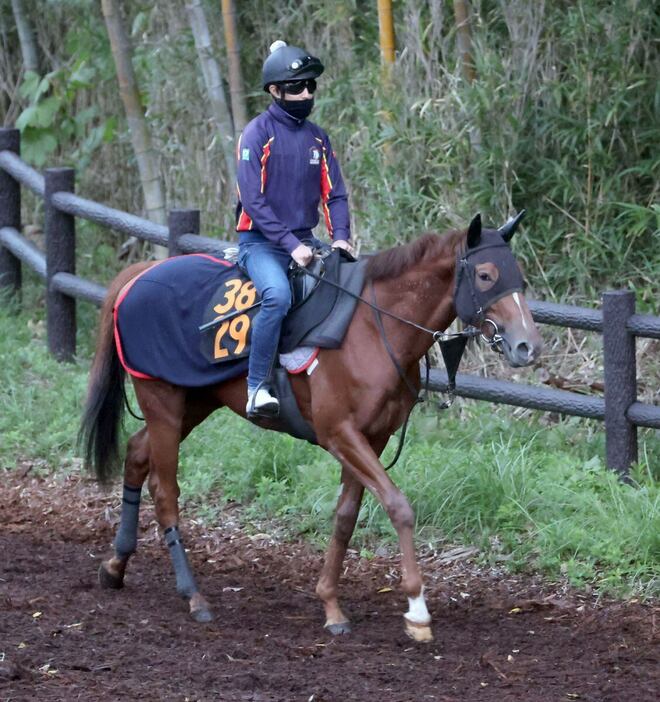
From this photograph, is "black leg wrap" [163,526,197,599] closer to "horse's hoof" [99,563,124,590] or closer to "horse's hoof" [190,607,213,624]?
"horse's hoof" [190,607,213,624]

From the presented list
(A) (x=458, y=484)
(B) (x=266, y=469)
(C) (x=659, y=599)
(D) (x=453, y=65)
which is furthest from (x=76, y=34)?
(C) (x=659, y=599)

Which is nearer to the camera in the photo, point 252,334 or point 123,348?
point 252,334

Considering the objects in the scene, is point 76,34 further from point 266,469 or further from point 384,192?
point 266,469

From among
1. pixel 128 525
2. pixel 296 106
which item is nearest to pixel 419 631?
pixel 128 525

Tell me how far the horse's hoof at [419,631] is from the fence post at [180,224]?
4.15 meters

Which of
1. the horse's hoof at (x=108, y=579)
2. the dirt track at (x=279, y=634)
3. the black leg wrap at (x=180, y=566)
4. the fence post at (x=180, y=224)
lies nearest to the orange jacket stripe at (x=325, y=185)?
the black leg wrap at (x=180, y=566)

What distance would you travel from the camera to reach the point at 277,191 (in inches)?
223

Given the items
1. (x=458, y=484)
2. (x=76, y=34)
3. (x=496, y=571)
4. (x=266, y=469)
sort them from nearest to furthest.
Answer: (x=496, y=571) → (x=458, y=484) → (x=266, y=469) → (x=76, y=34)

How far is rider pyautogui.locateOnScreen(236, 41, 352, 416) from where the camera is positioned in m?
5.49

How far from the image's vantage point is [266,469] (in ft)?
24.3

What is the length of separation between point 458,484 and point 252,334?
170 centimetres

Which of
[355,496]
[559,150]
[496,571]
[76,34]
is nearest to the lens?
[355,496]

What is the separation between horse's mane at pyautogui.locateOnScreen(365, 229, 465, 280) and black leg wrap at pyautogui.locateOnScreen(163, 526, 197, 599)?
1.54 m

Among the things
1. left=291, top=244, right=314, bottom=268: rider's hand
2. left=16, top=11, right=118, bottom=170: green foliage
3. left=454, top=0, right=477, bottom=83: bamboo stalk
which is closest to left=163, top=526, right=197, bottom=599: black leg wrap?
left=291, top=244, right=314, bottom=268: rider's hand
